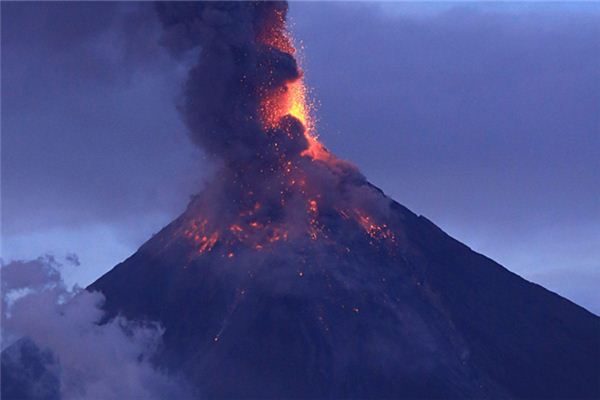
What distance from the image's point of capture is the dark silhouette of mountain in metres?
114

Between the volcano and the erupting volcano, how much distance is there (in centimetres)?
9

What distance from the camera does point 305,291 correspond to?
387 feet

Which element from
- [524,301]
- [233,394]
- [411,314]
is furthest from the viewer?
[524,301]

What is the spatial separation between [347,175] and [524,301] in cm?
1536

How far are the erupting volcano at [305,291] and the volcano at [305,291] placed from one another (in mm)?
87

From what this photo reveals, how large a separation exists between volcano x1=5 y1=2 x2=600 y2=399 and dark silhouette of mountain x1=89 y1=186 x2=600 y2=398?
9 cm

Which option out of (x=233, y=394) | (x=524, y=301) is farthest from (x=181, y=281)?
(x=524, y=301)

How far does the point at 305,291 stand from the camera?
11794 cm

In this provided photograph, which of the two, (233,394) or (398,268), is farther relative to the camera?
(398,268)

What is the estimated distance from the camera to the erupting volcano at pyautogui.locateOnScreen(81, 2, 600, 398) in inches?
4488

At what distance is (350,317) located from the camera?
382 ft

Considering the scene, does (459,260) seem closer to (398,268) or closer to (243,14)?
(398,268)

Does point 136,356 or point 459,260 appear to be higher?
point 459,260

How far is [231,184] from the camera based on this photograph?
117 meters
